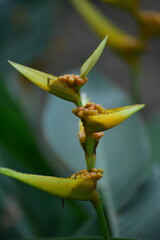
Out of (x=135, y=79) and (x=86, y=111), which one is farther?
(x=135, y=79)

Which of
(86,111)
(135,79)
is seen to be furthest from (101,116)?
(135,79)

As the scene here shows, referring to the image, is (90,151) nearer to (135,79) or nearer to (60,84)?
(60,84)

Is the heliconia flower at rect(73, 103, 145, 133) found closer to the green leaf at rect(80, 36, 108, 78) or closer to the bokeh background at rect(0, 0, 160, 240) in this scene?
the green leaf at rect(80, 36, 108, 78)

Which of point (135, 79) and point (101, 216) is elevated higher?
point (135, 79)

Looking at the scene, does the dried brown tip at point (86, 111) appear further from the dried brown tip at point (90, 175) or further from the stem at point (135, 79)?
the stem at point (135, 79)

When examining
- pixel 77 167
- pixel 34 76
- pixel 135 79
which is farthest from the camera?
pixel 135 79

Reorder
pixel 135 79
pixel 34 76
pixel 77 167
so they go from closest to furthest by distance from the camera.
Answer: pixel 34 76 < pixel 77 167 < pixel 135 79
